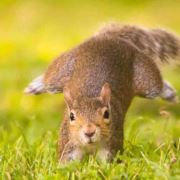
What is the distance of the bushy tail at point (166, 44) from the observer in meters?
7.86

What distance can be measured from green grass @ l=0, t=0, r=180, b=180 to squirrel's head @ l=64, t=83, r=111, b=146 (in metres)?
0.17

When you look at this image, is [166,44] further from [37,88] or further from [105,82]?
[105,82]

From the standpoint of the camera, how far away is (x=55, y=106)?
10945 millimetres

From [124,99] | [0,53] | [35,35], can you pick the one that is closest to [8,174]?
[124,99]

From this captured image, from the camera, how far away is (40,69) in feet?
39.2

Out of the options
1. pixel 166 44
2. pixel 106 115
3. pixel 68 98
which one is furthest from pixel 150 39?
pixel 106 115

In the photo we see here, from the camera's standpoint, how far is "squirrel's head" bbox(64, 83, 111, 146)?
6.04 meters

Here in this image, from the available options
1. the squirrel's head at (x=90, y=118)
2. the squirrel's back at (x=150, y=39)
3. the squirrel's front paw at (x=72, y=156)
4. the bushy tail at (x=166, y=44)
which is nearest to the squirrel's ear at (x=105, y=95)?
the squirrel's head at (x=90, y=118)

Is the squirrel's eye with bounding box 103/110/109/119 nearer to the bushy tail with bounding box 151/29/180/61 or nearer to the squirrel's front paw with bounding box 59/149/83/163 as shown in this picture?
the squirrel's front paw with bounding box 59/149/83/163

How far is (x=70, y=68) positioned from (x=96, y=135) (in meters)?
1.12

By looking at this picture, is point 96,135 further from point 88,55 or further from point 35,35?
point 35,35

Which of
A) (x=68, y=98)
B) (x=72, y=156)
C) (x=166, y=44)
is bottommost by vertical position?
(x=72, y=156)

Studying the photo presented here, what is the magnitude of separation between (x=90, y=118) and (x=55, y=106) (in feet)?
16.0

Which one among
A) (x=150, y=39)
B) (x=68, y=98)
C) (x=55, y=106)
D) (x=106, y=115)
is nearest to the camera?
(x=106, y=115)
